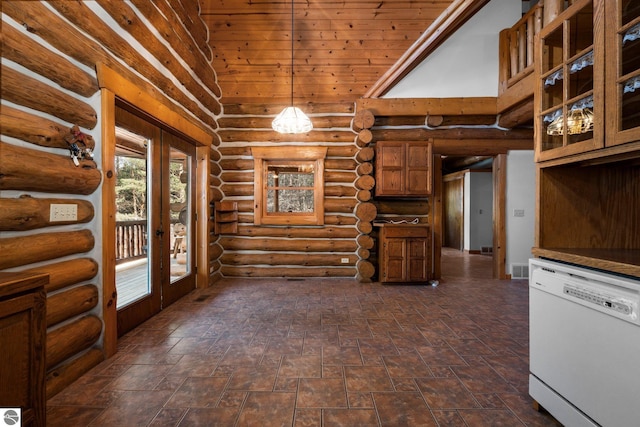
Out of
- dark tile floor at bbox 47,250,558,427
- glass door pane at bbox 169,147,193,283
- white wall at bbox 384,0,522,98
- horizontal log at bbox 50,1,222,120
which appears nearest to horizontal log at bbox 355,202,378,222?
dark tile floor at bbox 47,250,558,427

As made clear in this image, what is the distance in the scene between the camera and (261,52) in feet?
15.9

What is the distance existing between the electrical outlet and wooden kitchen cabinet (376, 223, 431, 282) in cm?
417

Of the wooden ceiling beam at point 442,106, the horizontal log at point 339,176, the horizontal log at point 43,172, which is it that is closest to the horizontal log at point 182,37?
the horizontal log at point 43,172

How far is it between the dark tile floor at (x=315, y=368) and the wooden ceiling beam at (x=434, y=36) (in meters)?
3.62

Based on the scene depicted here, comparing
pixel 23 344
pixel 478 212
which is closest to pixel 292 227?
pixel 23 344

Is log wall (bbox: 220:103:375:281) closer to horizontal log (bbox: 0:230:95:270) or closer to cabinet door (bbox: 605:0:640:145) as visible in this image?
horizontal log (bbox: 0:230:95:270)

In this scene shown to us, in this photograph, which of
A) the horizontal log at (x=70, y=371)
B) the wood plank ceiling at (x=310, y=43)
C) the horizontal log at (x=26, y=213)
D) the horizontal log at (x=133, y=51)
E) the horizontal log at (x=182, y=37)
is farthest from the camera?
the wood plank ceiling at (x=310, y=43)

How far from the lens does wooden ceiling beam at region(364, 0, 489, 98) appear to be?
3014mm

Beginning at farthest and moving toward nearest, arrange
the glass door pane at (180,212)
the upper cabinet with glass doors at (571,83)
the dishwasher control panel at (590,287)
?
the glass door pane at (180,212)
the upper cabinet with glass doors at (571,83)
the dishwasher control panel at (590,287)

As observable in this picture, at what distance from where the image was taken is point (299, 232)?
17.7ft

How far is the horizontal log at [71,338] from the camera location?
1.95 meters

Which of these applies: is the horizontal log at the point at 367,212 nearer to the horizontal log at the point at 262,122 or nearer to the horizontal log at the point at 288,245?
the horizontal log at the point at 288,245

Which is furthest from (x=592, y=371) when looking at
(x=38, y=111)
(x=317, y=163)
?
(x=317, y=163)

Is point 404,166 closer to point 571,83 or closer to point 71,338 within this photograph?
point 571,83
